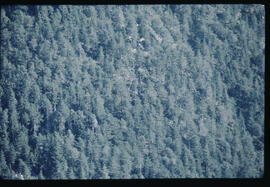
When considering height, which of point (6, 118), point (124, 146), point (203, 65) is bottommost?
point (124, 146)

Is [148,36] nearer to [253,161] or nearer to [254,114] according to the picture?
[254,114]

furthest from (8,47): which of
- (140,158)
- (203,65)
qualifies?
(203,65)

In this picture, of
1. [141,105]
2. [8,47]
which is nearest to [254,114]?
[141,105]

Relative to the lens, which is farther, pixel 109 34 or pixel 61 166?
pixel 109 34
